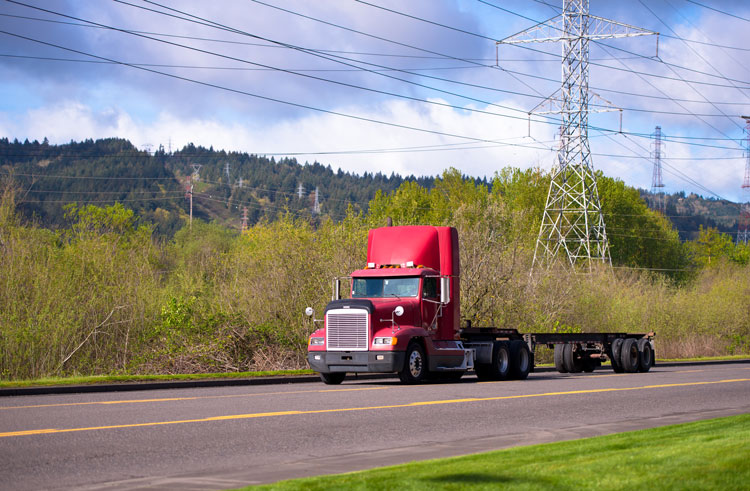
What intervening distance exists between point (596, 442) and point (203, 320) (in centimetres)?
1973

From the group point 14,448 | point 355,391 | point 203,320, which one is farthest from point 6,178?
point 14,448

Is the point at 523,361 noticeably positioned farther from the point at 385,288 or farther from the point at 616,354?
the point at 616,354

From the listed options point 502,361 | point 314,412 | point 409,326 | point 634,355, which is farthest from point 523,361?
point 314,412

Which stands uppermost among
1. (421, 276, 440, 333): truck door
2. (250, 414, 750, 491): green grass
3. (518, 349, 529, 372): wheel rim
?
(421, 276, 440, 333): truck door

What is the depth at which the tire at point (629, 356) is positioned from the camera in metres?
30.0

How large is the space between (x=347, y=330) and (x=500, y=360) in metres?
5.24

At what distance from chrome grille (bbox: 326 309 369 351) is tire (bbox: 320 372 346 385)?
3.30 feet

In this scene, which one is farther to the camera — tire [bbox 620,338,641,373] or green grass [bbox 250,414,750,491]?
tire [bbox 620,338,641,373]

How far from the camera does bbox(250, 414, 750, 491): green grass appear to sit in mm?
7793

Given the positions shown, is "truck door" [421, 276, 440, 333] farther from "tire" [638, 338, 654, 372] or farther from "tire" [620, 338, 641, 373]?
"tire" [638, 338, 654, 372]

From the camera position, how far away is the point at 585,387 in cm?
2181

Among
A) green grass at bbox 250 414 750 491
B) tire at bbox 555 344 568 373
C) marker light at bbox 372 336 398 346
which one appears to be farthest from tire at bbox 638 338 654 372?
green grass at bbox 250 414 750 491

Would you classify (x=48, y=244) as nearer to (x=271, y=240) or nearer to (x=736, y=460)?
(x=271, y=240)

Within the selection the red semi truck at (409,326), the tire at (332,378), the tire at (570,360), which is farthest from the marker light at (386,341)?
the tire at (570,360)
